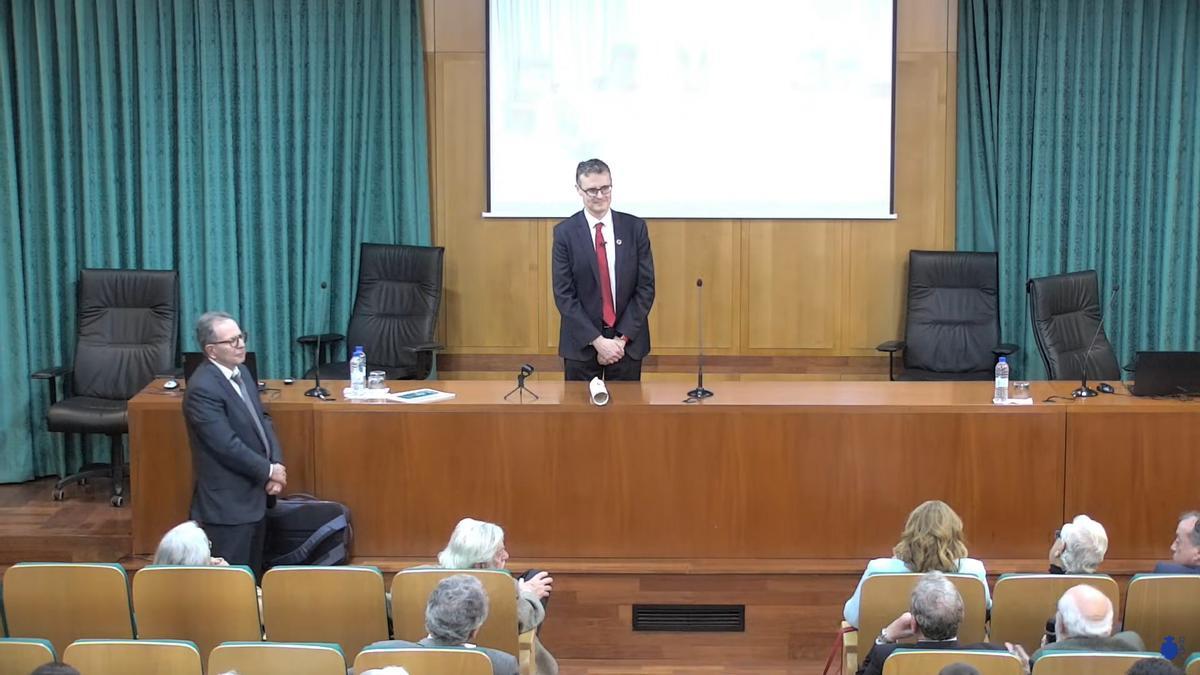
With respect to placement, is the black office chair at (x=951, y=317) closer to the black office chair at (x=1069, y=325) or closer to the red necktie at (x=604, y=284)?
the black office chair at (x=1069, y=325)

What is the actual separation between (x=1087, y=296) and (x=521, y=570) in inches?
139

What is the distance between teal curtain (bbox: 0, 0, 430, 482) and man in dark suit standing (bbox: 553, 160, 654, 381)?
188cm

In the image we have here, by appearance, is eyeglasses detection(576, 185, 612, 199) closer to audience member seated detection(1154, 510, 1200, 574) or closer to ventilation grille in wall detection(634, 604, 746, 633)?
ventilation grille in wall detection(634, 604, 746, 633)

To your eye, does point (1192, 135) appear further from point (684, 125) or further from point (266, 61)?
point (266, 61)

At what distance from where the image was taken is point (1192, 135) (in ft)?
24.4

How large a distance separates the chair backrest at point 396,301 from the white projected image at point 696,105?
Result: 0.63 meters

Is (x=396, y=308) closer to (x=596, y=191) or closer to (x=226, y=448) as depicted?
(x=596, y=191)

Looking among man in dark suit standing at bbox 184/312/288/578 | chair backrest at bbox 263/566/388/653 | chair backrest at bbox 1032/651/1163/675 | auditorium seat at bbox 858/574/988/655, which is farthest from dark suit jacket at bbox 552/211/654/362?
chair backrest at bbox 1032/651/1163/675

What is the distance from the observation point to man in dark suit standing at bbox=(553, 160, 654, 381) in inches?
229

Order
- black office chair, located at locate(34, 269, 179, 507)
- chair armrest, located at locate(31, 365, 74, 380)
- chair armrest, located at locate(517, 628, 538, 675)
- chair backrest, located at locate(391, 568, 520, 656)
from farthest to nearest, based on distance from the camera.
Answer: black office chair, located at locate(34, 269, 179, 507) < chair armrest, located at locate(31, 365, 74, 380) < chair armrest, located at locate(517, 628, 538, 675) < chair backrest, located at locate(391, 568, 520, 656)

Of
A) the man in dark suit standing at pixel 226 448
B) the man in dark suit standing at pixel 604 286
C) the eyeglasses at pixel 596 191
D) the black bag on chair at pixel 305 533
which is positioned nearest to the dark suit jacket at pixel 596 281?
the man in dark suit standing at pixel 604 286

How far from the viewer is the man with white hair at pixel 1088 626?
343 cm

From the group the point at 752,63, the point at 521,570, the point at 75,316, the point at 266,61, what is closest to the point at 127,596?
the point at 521,570

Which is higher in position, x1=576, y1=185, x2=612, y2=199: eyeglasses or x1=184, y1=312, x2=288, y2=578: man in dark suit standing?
x1=576, y1=185, x2=612, y2=199: eyeglasses
